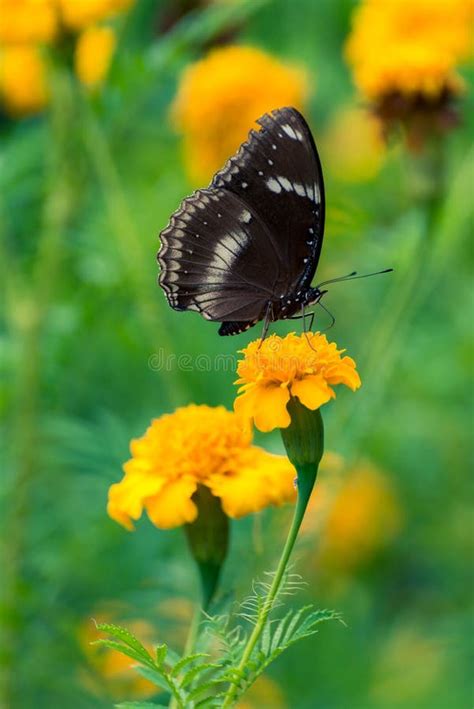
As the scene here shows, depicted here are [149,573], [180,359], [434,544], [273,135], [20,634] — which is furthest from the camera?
[434,544]

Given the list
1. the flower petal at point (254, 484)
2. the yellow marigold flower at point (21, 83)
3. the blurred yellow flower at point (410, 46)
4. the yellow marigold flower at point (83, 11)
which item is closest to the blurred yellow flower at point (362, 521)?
the blurred yellow flower at point (410, 46)

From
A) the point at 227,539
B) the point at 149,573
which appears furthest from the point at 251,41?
the point at 227,539

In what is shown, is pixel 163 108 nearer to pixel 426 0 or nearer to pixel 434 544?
pixel 426 0

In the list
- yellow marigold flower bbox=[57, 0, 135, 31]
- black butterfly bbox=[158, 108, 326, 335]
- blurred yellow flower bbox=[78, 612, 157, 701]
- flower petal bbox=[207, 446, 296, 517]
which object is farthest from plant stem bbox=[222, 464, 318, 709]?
yellow marigold flower bbox=[57, 0, 135, 31]

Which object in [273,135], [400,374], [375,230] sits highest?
[375,230]

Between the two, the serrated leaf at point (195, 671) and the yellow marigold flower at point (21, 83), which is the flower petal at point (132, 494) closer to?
the serrated leaf at point (195, 671)

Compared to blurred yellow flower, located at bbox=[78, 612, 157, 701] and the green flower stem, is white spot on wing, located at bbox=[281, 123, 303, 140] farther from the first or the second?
blurred yellow flower, located at bbox=[78, 612, 157, 701]

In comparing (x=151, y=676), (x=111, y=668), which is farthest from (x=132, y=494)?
(x=111, y=668)
